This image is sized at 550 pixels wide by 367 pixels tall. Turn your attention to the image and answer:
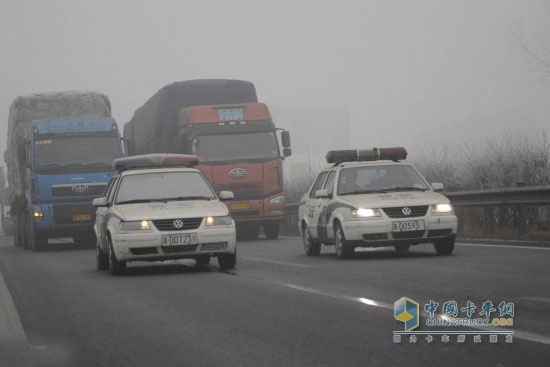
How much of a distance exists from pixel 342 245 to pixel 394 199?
1.13 m

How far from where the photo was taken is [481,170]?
25562 mm

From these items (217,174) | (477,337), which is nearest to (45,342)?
(477,337)

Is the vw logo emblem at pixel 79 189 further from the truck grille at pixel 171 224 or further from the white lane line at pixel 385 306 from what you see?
the white lane line at pixel 385 306

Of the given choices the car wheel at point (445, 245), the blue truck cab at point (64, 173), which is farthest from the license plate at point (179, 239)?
the blue truck cab at point (64, 173)

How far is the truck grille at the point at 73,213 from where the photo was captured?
28.8 meters

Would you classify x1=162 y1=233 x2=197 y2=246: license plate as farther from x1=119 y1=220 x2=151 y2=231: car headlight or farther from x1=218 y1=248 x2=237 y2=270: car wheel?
x1=218 y1=248 x2=237 y2=270: car wheel

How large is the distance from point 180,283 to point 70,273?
3.76 m

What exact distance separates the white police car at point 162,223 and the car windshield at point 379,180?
96.2 inches

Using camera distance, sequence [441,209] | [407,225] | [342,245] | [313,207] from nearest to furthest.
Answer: [407,225] < [441,209] < [342,245] < [313,207]

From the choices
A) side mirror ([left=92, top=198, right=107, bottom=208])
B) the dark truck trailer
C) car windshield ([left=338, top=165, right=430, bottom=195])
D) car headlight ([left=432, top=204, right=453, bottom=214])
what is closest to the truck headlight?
the dark truck trailer

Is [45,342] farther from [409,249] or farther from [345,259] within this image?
[409,249]

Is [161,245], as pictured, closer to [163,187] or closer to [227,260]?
[227,260]

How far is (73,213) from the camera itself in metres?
29.0

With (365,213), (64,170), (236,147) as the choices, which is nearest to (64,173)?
(64,170)
